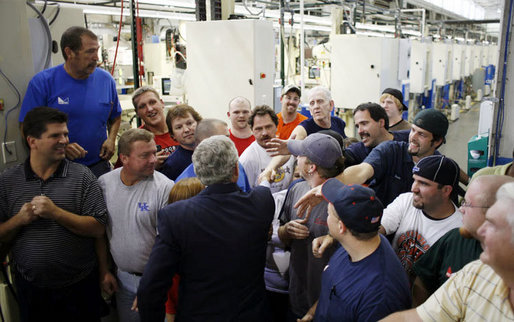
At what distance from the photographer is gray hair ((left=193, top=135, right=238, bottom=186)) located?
1723mm

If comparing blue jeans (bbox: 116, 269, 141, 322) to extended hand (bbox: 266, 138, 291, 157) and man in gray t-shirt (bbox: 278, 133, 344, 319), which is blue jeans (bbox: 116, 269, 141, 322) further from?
extended hand (bbox: 266, 138, 291, 157)

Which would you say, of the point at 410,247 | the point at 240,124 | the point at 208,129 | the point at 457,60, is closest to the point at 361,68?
the point at 240,124

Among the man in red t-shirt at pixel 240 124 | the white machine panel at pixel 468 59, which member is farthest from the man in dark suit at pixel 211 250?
the white machine panel at pixel 468 59

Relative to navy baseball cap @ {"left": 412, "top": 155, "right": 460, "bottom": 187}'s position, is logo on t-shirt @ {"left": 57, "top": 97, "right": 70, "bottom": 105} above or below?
above

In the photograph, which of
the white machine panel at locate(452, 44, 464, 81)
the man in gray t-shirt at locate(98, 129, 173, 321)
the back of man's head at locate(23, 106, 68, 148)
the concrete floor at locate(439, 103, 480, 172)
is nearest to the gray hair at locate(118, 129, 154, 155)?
the man in gray t-shirt at locate(98, 129, 173, 321)

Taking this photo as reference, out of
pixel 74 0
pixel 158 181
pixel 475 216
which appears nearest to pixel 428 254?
pixel 475 216

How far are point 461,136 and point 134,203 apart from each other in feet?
30.9

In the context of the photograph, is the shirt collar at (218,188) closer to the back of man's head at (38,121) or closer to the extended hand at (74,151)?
the back of man's head at (38,121)

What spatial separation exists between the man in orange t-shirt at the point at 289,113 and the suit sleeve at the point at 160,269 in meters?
2.37

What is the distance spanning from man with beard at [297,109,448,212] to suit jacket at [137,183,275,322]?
1.03 meters

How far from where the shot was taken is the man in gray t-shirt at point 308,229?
1.92 meters

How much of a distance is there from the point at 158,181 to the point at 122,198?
212 mm

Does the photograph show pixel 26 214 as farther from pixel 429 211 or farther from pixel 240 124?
pixel 429 211

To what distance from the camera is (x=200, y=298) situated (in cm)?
170
